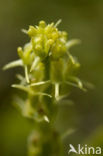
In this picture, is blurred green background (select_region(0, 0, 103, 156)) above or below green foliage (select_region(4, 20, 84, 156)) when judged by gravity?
above

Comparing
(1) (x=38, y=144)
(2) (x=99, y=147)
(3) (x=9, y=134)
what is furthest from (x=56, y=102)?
(3) (x=9, y=134)

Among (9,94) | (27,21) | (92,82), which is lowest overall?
(9,94)

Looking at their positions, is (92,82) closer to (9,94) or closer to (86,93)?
(86,93)

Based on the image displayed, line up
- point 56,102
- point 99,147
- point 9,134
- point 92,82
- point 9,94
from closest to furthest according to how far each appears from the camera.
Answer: point 56,102, point 99,147, point 9,134, point 9,94, point 92,82

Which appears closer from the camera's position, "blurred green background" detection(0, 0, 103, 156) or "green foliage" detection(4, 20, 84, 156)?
"green foliage" detection(4, 20, 84, 156)

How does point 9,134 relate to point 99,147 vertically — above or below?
above
